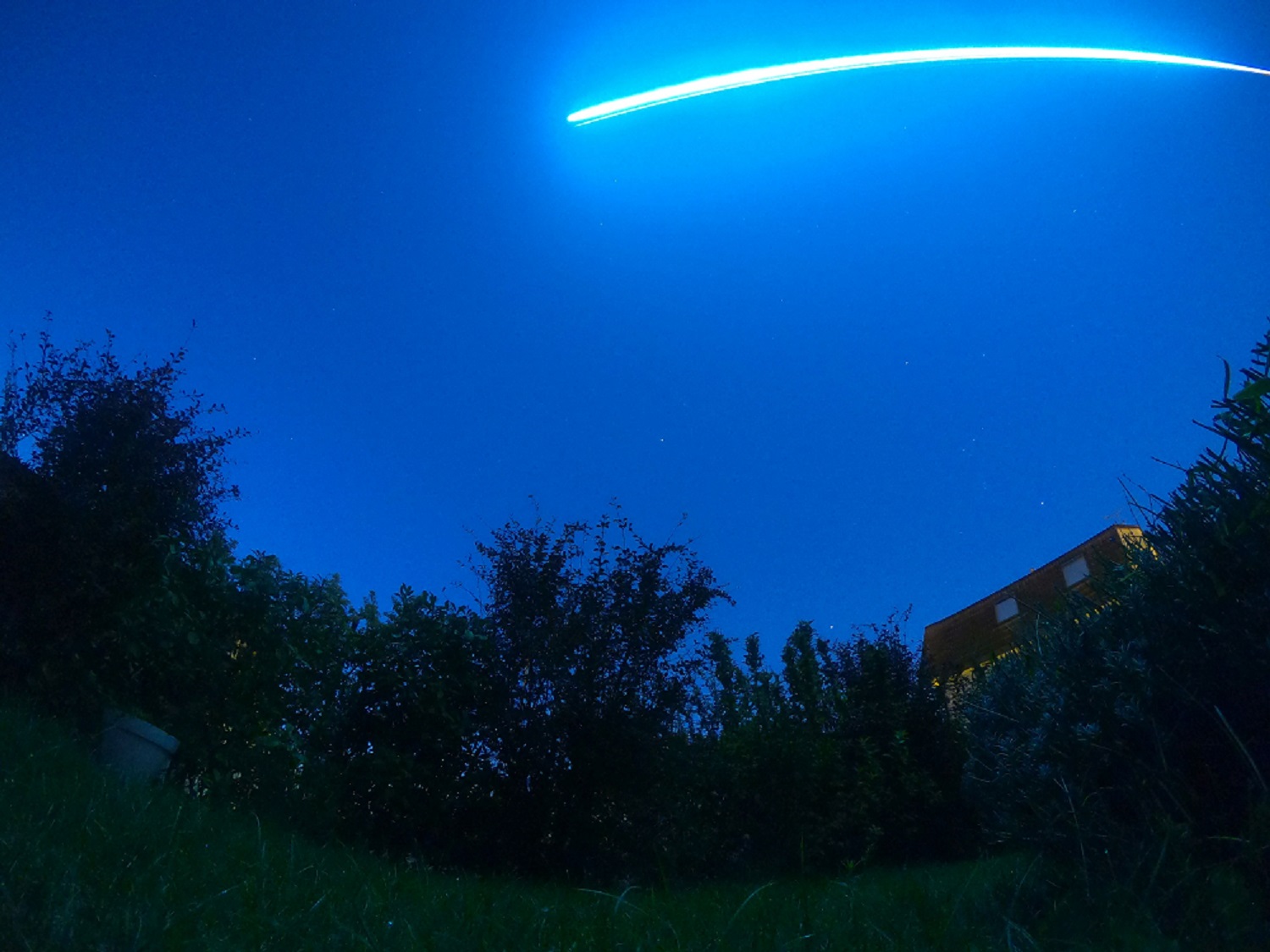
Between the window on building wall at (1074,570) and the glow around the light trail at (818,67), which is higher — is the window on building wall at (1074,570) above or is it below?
below

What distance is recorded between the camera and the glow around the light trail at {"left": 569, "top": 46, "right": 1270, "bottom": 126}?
5867 millimetres

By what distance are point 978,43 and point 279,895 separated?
8.19 meters

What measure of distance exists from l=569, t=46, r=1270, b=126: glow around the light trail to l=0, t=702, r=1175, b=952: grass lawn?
5.49 m

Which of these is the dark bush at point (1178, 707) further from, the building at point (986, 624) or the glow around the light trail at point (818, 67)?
the building at point (986, 624)

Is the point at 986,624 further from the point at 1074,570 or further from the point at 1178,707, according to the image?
the point at 1178,707

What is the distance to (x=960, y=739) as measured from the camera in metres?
12.3

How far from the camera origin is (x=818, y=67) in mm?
6676

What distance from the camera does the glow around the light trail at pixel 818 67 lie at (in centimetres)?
587

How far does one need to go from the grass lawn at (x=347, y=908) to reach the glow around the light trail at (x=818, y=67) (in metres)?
5.49

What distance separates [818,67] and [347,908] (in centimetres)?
672

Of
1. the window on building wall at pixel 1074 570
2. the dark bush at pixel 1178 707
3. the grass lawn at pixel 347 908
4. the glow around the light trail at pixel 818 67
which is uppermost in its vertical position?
the glow around the light trail at pixel 818 67

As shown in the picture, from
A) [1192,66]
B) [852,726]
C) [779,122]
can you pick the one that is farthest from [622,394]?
[1192,66]

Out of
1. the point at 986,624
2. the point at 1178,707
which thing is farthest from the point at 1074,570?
the point at 1178,707

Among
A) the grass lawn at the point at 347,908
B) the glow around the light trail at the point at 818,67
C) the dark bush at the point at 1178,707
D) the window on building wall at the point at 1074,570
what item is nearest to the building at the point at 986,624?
the window on building wall at the point at 1074,570
